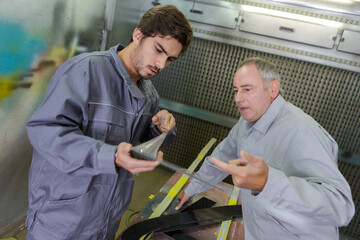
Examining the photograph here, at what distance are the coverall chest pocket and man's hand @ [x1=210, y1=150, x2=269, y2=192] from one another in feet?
2.14

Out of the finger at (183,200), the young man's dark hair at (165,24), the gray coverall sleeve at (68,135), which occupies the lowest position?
the finger at (183,200)

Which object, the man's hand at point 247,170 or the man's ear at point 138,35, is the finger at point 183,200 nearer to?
the man's hand at point 247,170

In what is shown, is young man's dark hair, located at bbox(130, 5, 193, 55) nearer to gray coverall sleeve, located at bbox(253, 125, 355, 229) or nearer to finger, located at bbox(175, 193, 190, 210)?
gray coverall sleeve, located at bbox(253, 125, 355, 229)

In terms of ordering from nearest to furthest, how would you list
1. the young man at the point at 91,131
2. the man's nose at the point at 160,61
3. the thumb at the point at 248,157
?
the thumb at the point at 248,157
the young man at the point at 91,131
the man's nose at the point at 160,61

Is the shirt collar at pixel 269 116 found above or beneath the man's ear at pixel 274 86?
beneath

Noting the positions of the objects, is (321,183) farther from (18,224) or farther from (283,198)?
(18,224)

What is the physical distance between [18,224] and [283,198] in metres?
2.34

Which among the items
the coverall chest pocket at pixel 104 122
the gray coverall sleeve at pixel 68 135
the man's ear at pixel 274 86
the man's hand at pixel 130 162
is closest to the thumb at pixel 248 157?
the man's hand at pixel 130 162

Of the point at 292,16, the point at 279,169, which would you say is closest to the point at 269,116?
the point at 279,169

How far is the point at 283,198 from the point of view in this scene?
902 mm

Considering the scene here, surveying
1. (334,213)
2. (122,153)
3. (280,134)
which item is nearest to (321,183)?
(334,213)

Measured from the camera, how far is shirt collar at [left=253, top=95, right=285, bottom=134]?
5.12ft

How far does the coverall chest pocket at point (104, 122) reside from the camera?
125 centimetres

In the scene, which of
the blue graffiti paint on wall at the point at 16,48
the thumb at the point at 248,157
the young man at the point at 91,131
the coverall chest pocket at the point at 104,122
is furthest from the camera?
the blue graffiti paint on wall at the point at 16,48
